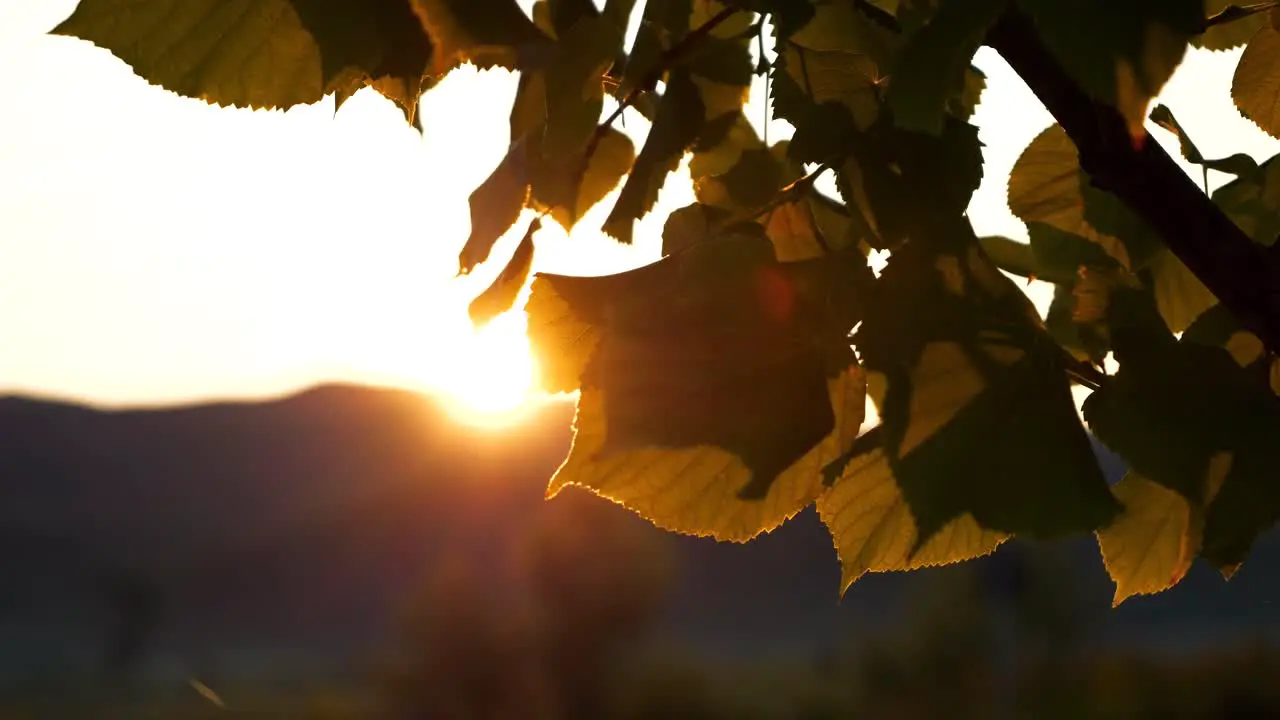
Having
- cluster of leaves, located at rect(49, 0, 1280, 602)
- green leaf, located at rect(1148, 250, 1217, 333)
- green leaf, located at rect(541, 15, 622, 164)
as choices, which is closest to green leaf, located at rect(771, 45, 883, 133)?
cluster of leaves, located at rect(49, 0, 1280, 602)

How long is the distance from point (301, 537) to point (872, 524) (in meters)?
61.6

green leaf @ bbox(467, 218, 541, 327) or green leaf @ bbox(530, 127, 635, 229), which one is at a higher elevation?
green leaf @ bbox(530, 127, 635, 229)

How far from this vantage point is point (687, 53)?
0.67m

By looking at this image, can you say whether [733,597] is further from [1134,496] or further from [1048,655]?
[1134,496]

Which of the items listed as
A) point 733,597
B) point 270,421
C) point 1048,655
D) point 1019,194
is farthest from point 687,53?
point 270,421

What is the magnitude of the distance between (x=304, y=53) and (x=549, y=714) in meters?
31.4

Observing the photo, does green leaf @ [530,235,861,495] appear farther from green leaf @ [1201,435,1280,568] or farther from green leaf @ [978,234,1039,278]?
green leaf @ [978,234,1039,278]

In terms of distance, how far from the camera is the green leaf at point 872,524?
24.5 inches

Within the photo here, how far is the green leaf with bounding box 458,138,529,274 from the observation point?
2.20 feet

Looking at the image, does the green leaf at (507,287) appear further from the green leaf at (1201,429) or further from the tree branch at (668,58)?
the green leaf at (1201,429)

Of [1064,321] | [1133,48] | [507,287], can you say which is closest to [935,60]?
[1133,48]

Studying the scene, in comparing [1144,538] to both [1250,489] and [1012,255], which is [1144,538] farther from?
[1012,255]

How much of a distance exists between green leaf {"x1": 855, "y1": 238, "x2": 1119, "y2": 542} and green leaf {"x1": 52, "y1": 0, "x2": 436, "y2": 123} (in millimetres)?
285

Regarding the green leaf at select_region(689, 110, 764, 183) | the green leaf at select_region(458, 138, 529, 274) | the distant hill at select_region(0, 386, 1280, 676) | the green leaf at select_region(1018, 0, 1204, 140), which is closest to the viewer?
the green leaf at select_region(1018, 0, 1204, 140)
